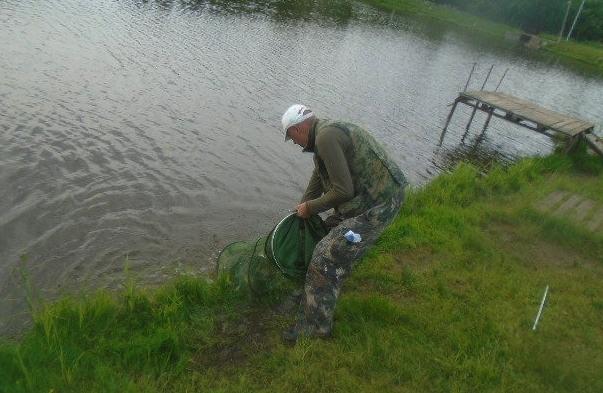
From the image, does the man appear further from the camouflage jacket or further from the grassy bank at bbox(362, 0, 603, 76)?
the grassy bank at bbox(362, 0, 603, 76)

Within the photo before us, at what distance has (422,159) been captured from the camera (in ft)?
49.6

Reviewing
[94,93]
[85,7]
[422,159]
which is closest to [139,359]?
[94,93]

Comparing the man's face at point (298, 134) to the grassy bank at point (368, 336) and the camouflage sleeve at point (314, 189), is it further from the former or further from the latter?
the grassy bank at point (368, 336)

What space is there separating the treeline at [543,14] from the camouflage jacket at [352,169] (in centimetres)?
7820

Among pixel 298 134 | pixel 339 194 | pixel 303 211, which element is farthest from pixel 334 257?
pixel 298 134

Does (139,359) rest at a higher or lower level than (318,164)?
lower

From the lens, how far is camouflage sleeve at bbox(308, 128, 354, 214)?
425 centimetres

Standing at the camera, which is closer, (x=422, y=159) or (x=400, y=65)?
(x=422, y=159)

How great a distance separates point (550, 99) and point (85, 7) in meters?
26.1

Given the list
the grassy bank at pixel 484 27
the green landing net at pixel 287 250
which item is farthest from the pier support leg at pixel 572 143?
the grassy bank at pixel 484 27

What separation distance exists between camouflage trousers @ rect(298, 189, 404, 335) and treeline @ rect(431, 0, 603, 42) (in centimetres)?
7827

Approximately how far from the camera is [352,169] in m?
4.52

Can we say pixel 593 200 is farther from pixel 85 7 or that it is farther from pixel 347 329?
pixel 85 7

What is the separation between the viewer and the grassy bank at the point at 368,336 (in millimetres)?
4508
